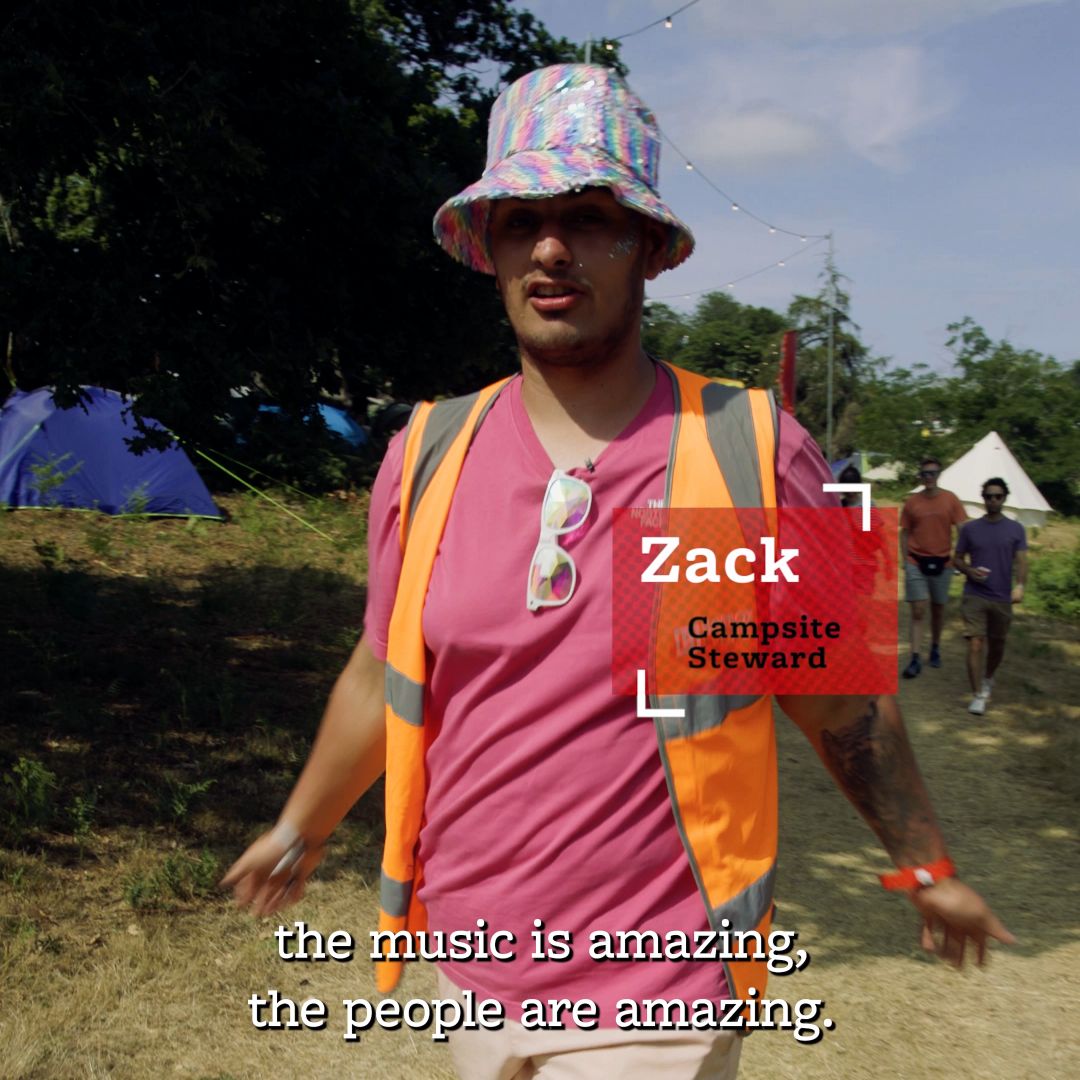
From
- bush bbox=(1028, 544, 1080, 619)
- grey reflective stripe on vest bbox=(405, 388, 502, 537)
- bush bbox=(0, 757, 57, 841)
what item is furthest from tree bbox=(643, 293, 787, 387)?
grey reflective stripe on vest bbox=(405, 388, 502, 537)

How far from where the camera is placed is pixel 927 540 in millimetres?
11117

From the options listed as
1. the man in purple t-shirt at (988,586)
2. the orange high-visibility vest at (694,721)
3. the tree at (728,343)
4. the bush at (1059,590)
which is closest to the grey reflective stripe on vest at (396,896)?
the orange high-visibility vest at (694,721)

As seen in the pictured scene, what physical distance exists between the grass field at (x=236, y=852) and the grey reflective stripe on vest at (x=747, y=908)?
7.97 ft

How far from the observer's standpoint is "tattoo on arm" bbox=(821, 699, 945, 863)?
2135 millimetres

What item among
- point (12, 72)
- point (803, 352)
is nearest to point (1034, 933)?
point (12, 72)

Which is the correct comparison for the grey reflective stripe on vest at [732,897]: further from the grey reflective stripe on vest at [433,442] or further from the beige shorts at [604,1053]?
the grey reflective stripe on vest at [433,442]

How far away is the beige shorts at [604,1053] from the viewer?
1.98 metres

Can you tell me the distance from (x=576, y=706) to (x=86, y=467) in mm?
13604

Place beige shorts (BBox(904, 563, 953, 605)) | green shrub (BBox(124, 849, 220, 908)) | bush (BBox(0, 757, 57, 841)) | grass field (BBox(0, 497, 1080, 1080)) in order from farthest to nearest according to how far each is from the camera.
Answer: beige shorts (BBox(904, 563, 953, 605)), bush (BBox(0, 757, 57, 841)), green shrub (BBox(124, 849, 220, 908)), grass field (BBox(0, 497, 1080, 1080))

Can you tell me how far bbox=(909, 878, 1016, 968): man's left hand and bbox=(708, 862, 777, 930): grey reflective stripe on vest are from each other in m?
0.30

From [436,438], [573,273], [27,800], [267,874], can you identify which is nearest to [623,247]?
[573,273]

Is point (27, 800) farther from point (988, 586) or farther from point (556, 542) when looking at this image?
point (988, 586)

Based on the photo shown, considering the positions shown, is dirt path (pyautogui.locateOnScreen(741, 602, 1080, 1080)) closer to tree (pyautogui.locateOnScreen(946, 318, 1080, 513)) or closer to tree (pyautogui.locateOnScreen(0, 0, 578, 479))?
tree (pyautogui.locateOnScreen(0, 0, 578, 479))

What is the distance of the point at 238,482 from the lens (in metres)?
16.9
